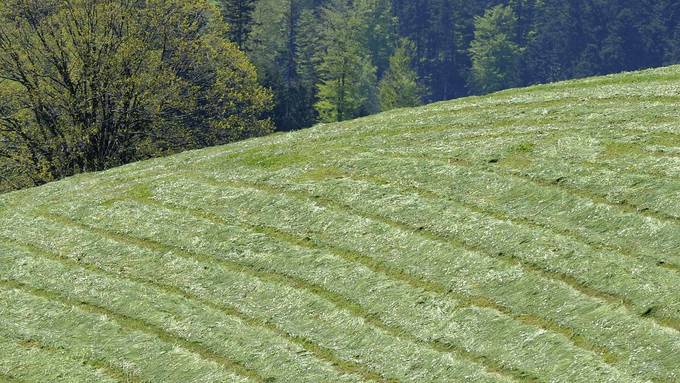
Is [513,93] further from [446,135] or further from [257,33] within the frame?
[257,33]

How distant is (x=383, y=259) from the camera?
3541 cm

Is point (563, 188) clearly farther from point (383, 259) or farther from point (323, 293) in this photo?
point (323, 293)

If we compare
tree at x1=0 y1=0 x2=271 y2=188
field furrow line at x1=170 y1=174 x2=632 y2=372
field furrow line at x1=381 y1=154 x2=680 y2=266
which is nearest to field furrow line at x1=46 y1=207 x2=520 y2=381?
field furrow line at x1=170 y1=174 x2=632 y2=372

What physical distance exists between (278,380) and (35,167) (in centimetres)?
4400

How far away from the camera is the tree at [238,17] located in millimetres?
130125

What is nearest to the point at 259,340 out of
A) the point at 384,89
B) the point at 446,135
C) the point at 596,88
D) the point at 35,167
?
the point at 446,135

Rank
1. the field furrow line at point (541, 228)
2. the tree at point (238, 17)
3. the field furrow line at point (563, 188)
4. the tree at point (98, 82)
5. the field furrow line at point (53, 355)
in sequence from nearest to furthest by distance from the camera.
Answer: the field furrow line at point (541, 228), the field furrow line at point (53, 355), the field furrow line at point (563, 188), the tree at point (98, 82), the tree at point (238, 17)

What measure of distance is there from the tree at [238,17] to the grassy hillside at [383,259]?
8427 centimetres

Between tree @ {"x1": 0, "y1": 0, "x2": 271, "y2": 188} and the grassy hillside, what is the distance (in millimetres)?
19938

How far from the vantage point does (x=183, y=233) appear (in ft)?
132

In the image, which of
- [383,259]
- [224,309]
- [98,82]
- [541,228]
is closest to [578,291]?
[541,228]

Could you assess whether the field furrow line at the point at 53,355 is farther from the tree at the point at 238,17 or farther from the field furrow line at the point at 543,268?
the tree at the point at 238,17

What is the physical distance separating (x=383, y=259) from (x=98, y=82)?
3941 cm

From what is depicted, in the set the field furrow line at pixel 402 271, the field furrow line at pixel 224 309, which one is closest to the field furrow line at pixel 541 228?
the field furrow line at pixel 402 271
